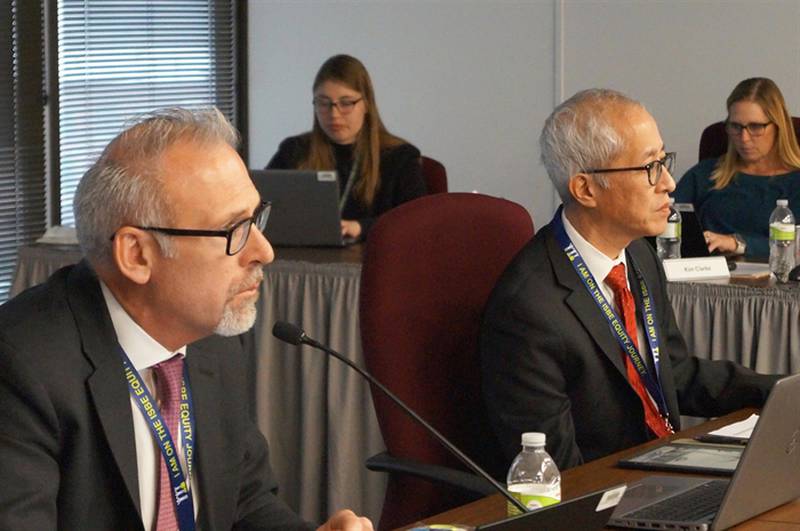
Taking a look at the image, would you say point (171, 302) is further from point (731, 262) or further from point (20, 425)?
point (731, 262)

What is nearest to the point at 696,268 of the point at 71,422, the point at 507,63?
the point at 71,422

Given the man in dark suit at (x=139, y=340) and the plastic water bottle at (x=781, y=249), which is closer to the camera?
the man in dark suit at (x=139, y=340)

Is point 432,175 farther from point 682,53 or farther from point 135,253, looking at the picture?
point 135,253

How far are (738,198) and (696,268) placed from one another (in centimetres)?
150

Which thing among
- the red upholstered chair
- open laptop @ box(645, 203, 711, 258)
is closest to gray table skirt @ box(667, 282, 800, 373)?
open laptop @ box(645, 203, 711, 258)

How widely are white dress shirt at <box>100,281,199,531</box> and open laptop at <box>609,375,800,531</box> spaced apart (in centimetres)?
65

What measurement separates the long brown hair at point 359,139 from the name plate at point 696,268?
163 cm

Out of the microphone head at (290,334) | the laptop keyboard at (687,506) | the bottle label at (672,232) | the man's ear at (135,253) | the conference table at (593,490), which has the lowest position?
the conference table at (593,490)

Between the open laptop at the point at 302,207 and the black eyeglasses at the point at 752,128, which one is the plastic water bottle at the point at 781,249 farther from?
the open laptop at the point at 302,207

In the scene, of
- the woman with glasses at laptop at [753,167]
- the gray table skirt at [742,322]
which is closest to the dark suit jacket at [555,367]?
the gray table skirt at [742,322]

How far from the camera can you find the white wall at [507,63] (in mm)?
6375

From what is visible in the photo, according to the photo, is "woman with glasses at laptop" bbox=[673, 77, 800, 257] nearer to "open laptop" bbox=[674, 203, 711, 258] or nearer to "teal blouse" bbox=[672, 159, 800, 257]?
"teal blouse" bbox=[672, 159, 800, 257]

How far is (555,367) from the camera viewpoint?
8.66 feet

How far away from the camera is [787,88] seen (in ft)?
20.3
